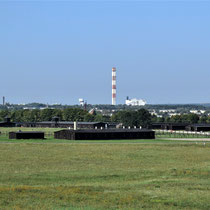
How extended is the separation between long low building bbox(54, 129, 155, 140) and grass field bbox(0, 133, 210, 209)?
29.9 m

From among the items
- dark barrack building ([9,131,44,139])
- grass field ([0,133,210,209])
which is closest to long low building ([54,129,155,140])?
dark barrack building ([9,131,44,139])

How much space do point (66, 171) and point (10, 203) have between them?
55.8 feet

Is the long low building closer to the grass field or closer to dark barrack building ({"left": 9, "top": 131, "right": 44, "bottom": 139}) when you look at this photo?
dark barrack building ({"left": 9, "top": 131, "right": 44, "bottom": 139})

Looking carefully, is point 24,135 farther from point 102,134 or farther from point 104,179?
point 104,179

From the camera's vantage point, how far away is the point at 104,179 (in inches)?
1745

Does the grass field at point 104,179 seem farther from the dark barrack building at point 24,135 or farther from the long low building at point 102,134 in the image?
the long low building at point 102,134

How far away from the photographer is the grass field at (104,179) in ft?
109

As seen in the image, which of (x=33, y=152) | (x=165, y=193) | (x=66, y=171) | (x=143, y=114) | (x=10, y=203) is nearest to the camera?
(x=10, y=203)

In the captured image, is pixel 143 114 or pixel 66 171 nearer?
pixel 66 171

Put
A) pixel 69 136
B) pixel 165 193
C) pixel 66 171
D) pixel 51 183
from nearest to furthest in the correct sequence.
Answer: pixel 165 193
pixel 51 183
pixel 66 171
pixel 69 136

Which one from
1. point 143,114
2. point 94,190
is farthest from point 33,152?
point 143,114

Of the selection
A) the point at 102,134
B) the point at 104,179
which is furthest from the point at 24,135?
the point at 104,179

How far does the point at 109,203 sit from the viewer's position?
3303 centimetres

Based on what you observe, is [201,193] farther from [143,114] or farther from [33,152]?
[143,114]
